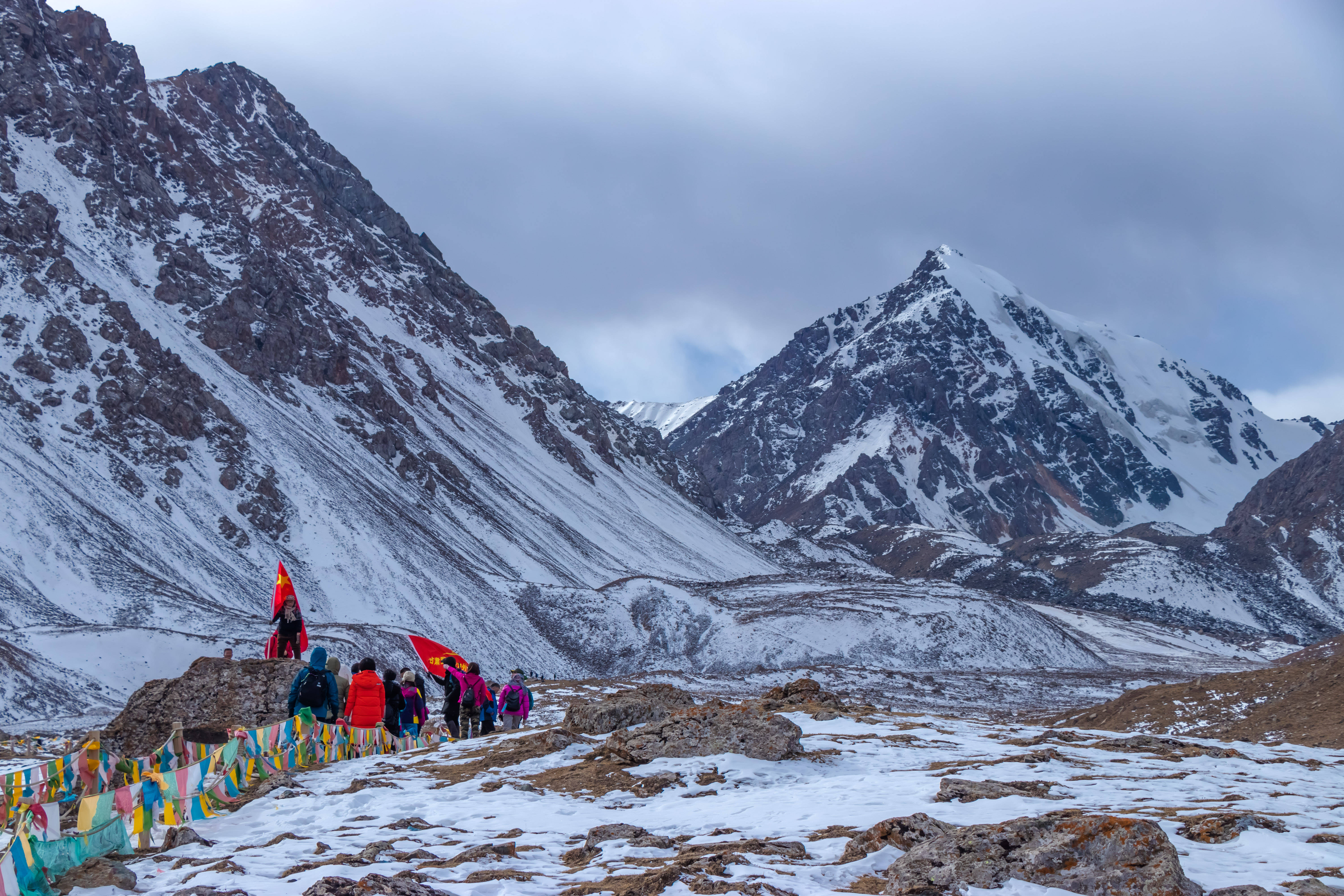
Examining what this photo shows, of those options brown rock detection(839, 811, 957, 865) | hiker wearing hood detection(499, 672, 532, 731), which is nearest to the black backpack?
hiker wearing hood detection(499, 672, 532, 731)

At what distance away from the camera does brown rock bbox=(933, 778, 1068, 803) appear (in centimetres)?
1248

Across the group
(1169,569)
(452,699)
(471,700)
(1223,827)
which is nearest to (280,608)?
(452,699)

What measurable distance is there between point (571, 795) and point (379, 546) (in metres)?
67.7

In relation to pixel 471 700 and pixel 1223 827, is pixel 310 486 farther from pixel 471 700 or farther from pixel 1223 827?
pixel 1223 827

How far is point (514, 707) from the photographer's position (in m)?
22.4

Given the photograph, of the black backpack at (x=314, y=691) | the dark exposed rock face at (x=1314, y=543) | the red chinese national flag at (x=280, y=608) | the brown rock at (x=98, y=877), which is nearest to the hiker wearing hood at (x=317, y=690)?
the black backpack at (x=314, y=691)

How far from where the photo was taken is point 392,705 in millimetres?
19719

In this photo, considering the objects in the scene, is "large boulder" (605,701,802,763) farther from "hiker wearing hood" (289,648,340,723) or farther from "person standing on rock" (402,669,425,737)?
"person standing on rock" (402,669,425,737)

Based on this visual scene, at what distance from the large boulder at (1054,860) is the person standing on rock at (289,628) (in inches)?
587

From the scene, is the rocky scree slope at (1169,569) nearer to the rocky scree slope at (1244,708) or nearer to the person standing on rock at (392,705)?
the rocky scree slope at (1244,708)

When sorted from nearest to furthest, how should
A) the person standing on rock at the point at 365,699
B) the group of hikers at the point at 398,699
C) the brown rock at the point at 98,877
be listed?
the brown rock at the point at 98,877 < the group of hikers at the point at 398,699 < the person standing on rock at the point at 365,699

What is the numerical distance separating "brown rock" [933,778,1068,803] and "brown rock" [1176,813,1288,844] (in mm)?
2156

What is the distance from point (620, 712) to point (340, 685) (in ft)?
16.8

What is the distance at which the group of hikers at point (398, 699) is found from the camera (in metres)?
16.8
